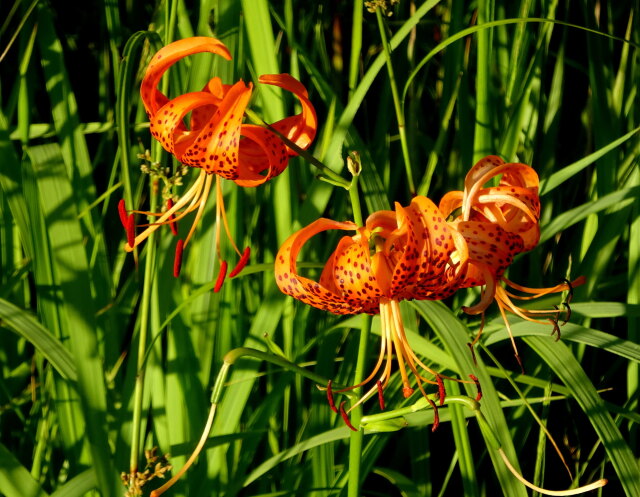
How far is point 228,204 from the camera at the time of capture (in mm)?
1234

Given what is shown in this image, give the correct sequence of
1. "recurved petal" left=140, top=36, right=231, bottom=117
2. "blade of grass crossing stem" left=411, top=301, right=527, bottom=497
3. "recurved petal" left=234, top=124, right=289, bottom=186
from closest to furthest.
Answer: "recurved petal" left=140, top=36, right=231, bottom=117 < "recurved petal" left=234, top=124, right=289, bottom=186 < "blade of grass crossing stem" left=411, top=301, right=527, bottom=497

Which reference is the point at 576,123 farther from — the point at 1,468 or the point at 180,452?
the point at 1,468

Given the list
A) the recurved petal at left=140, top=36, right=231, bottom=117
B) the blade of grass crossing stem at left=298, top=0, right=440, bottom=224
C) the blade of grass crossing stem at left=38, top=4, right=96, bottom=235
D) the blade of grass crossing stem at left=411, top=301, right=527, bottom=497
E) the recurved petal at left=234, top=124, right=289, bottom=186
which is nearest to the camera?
the recurved petal at left=140, top=36, right=231, bottom=117

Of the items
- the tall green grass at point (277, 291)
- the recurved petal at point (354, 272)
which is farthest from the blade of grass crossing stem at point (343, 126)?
the recurved petal at point (354, 272)

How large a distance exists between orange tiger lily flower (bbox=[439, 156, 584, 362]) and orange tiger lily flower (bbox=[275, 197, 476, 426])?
0.09 ft

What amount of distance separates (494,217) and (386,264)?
0.12 meters

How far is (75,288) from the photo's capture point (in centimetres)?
105

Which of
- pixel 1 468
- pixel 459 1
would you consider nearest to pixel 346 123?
pixel 459 1

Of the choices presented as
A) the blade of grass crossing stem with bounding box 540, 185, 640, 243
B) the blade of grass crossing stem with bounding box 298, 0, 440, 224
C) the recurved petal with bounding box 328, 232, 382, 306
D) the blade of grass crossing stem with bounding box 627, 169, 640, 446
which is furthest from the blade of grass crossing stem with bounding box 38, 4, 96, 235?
the blade of grass crossing stem with bounding box 627, 169, 640, 446

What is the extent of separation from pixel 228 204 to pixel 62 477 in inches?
20.8

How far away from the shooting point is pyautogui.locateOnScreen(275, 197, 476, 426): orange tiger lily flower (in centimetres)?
78

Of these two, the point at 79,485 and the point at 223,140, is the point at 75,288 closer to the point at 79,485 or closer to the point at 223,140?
the point at 79,485

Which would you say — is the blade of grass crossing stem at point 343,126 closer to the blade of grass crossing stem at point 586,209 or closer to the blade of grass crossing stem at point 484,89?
the blade of grass crossing stem at point 484,89

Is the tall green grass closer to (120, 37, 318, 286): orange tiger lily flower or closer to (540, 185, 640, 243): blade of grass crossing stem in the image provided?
(540, 185, 640, 243): blade of grass crossing stem
